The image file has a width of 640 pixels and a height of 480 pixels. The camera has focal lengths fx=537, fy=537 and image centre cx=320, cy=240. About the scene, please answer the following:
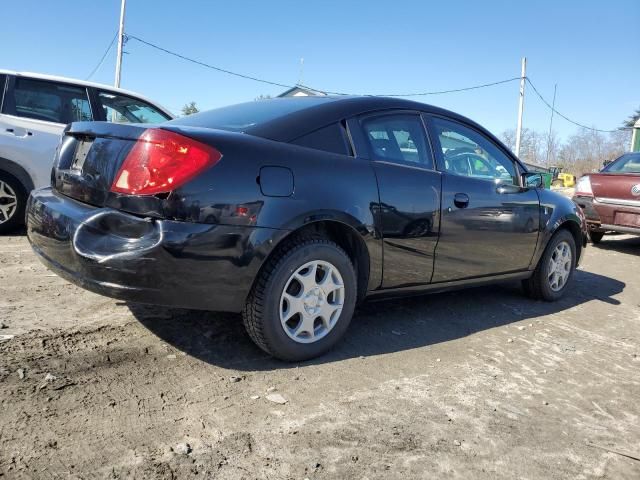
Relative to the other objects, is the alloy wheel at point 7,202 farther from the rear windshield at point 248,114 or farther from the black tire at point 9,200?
the rear windshield at point 248,114

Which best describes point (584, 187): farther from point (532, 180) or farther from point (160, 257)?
point (160, 257)

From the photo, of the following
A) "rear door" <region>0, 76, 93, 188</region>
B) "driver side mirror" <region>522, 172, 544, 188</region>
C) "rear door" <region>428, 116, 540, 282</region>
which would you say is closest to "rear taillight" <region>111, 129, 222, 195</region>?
"rear door" <region>428, 116, 540, 282</region>

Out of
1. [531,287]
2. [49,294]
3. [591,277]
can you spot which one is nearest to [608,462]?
[531,287]

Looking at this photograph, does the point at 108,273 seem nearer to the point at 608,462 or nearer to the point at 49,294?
the point at 49,294

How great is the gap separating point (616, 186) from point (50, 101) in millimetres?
7375

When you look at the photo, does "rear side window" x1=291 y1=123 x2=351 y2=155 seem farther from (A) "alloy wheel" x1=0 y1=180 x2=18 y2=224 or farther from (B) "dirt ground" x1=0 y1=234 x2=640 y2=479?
(A) "alloy wheel" x1=0 y1=180 x2=18 y2=224

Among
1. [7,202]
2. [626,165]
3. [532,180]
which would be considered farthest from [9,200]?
[626,165]

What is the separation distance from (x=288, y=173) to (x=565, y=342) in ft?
7.99

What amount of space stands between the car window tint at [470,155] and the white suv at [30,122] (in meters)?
4.16

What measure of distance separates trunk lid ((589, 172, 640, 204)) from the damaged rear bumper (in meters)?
6.44

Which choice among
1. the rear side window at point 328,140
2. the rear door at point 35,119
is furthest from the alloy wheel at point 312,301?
the rear door at point 35,119

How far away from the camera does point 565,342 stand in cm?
383

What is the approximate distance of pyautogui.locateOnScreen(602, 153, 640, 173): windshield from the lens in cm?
801

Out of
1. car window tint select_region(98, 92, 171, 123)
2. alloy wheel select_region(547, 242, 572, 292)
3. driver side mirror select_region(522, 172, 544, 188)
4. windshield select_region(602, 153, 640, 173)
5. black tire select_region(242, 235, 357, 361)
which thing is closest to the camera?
black tire select_region(242, 235, 357, 361)
